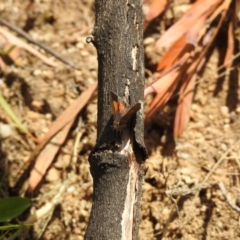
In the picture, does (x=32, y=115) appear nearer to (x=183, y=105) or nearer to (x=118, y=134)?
(x=183, y=105)

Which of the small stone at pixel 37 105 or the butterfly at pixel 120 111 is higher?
the small stone at pixel 37 105

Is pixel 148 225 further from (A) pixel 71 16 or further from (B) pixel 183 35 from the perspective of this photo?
(A) pixel 71 16

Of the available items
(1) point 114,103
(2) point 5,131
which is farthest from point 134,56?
(2) point 5,131

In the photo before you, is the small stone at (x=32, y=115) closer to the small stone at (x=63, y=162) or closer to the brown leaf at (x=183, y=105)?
the small stone at (x=63, y=162)

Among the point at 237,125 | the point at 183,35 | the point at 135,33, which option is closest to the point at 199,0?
the point at 183,35

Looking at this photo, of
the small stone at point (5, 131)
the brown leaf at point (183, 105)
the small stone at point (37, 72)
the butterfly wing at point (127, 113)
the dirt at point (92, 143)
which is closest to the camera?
the butterfly wing at point (127, 113)

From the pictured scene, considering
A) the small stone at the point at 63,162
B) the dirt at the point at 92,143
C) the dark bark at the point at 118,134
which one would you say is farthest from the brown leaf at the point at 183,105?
the dark bark at the point at 118,134
